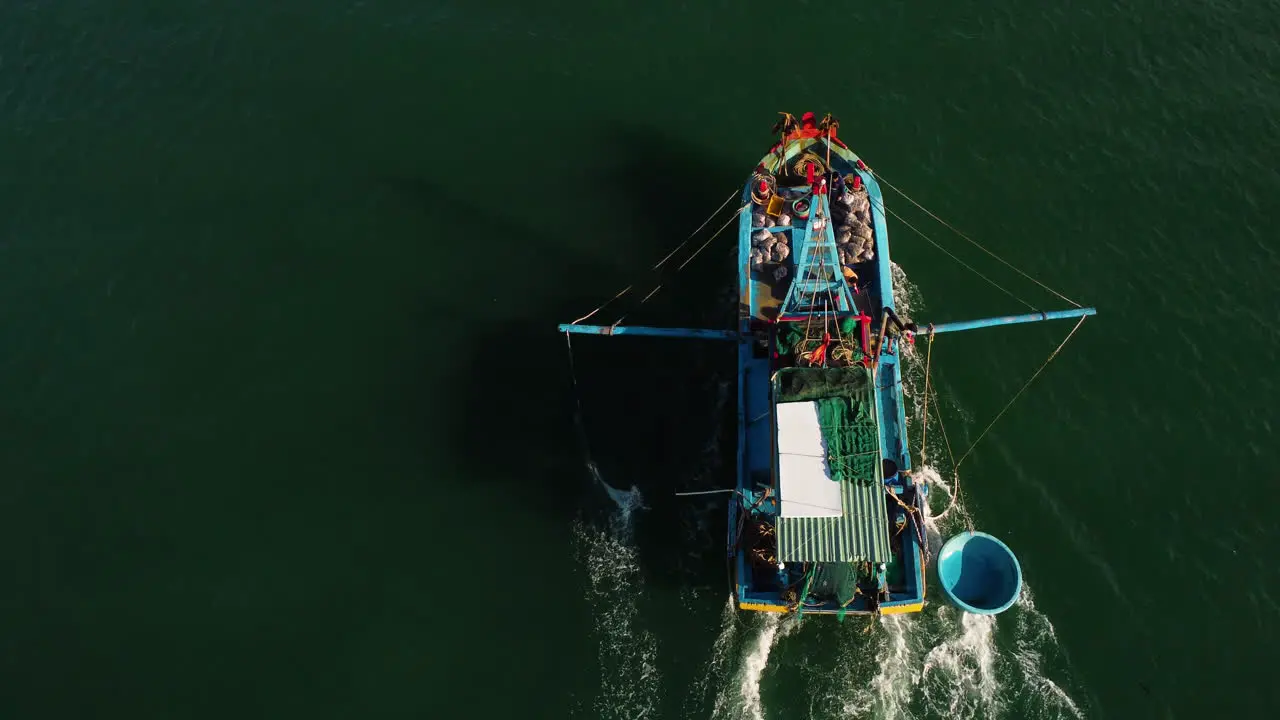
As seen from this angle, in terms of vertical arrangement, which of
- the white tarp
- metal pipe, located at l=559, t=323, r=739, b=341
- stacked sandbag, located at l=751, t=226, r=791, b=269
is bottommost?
the white tarp

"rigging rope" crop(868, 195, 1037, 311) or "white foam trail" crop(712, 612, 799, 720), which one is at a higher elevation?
"rigging rope" crop(868, 195, 1037, 311)

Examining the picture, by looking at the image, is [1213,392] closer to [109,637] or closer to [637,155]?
[637,155]

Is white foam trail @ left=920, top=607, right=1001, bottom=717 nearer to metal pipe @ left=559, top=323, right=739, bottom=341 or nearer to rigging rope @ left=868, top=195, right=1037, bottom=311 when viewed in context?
metal pipe @ left=559, top=323, right=739, bottom=341

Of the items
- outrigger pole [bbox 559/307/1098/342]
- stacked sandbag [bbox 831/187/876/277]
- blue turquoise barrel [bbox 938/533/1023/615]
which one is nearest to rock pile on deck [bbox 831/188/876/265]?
stacked sandbag [bbox 831/187/876/277]

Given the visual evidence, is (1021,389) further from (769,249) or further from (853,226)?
(769,249)

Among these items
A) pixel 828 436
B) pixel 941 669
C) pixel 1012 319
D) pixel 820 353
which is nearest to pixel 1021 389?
pixel 1012 319

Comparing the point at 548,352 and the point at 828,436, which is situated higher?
the point at 548,352
